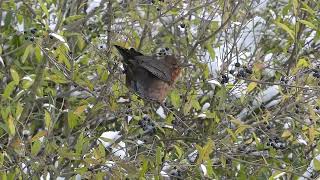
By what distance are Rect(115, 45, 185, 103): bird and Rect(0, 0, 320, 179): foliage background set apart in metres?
0.08

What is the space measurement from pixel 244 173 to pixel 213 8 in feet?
3.75

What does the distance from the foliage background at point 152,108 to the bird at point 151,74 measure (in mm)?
79

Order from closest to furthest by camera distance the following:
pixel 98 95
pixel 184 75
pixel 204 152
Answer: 1. pixel 204 152
2. pixel 98 95
3. pixel 184 75

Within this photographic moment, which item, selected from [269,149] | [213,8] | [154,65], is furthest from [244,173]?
[213,8]

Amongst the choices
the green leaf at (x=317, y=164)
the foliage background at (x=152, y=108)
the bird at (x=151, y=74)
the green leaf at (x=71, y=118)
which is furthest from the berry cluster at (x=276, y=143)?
the green leaf at (x=71, y=118)

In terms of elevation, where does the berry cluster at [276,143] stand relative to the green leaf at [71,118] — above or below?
below

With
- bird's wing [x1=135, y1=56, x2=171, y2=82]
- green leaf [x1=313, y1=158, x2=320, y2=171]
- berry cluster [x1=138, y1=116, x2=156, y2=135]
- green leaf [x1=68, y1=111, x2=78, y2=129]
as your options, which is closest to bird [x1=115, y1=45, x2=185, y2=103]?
bird's wing [x1=135, y1=56, x2=171, y2=82]

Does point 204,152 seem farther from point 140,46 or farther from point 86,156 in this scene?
point 140,46

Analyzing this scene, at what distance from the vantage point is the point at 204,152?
313 cm

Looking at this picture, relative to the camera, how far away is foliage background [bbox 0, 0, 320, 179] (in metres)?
3.21

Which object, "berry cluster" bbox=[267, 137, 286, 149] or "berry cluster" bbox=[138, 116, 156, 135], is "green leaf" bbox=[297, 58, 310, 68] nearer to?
"berry cluster" bbox=[267, 137, 286, 149]

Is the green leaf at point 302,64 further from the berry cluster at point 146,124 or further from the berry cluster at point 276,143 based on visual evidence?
the berry cluster at point 146,124

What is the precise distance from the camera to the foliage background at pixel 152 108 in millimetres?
3215

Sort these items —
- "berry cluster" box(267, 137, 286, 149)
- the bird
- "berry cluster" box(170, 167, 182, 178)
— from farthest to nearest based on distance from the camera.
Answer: "berry cluster" box(267, 137, 286, 149) → "berry cluster" box(170, 167, 182, 178) → the bird
